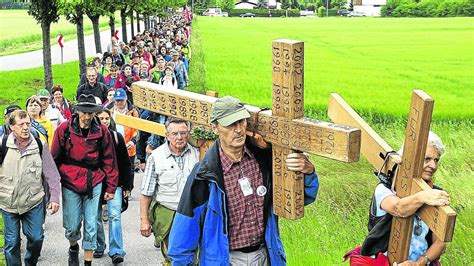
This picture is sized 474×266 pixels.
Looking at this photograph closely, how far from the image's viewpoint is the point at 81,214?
279 inches

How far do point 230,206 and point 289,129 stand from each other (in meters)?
0.63

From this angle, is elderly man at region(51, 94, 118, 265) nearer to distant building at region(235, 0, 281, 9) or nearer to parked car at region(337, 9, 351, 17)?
parked car at region(337, 9, 351, 17)

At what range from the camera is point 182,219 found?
4262 millimetres

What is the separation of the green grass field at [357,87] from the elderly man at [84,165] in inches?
71.2

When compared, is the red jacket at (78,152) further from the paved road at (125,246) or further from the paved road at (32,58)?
the paved road at (32,58)

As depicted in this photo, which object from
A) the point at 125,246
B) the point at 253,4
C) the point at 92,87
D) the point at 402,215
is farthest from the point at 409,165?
the point at 253,4

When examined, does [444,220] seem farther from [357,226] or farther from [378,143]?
[357,226]

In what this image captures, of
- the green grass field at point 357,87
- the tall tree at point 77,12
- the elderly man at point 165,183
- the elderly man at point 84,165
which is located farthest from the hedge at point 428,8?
the elderly man at point 165,183

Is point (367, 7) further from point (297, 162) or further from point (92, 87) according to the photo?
point (297, 162)

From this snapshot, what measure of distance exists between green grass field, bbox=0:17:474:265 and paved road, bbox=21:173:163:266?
137 centimetres

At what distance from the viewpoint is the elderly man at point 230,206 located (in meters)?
4.20

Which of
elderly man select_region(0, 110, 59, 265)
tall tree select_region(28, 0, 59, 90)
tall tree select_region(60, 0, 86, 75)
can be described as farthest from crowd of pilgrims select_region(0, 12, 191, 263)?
tall tree select_region(28, 0, 59, 90)

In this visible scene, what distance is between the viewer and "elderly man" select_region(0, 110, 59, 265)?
6609 mm

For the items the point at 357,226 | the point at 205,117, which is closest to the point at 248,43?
the point at 357,226
